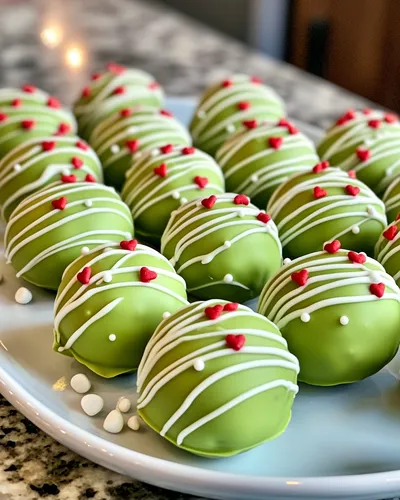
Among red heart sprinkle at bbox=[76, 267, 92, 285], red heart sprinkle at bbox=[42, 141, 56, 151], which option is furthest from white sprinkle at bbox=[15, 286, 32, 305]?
red heart sprinkle at bbox=[42, 141, 56, 151]

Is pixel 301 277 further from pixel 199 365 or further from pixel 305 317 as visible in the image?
pixel 199 365

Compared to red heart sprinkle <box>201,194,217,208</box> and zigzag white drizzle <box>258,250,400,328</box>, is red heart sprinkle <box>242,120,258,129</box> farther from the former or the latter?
zigzag white drizzle <box>258,250,400,328</box>

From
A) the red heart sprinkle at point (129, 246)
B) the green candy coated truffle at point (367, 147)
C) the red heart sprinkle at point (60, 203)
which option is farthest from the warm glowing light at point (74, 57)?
the red heart sprinkle at point (129, 246)

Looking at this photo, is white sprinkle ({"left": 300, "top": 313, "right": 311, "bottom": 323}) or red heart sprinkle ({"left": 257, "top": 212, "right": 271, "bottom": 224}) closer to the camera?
white sprinkle ({"left": 300, "top": 313, "right": 311, "bottom": 323})

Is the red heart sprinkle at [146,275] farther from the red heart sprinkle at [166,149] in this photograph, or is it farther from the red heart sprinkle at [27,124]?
the red heart sprinkle at [27,124]

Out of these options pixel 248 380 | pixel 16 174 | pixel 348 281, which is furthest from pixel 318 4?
pixel 248 380

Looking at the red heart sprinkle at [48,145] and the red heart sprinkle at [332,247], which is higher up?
the red heart sprinkle at [332,247]

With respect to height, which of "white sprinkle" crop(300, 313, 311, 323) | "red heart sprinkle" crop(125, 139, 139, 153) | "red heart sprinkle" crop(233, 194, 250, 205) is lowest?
"red heart sprinkle" crop(125, 139, 139, 153)

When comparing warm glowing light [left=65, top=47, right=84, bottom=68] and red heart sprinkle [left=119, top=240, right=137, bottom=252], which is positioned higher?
red heart sprinkle [left=119, top=240, right=137, bottom=252]

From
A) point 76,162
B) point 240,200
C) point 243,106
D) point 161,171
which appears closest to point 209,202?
point 240,200
